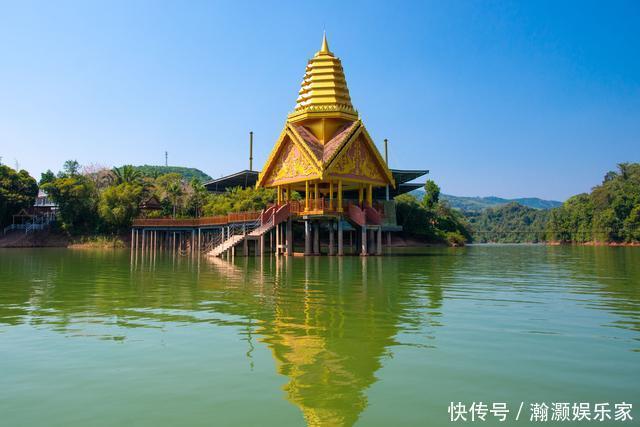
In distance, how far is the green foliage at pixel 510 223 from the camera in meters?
137

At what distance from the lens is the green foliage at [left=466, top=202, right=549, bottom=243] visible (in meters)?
137

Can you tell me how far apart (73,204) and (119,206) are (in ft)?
22.6

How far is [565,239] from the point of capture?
88125 millimetres

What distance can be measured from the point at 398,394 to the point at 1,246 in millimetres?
62839

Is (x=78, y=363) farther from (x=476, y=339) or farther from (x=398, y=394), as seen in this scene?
(x=476, y=339)

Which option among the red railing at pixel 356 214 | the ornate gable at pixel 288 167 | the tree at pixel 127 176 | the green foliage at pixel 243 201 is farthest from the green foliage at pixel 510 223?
the red railing at pixel 356 214

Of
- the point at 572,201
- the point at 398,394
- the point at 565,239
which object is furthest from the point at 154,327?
the point at 572,201

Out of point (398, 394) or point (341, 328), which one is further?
point (341, 328)

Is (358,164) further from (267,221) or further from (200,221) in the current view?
(200,221)

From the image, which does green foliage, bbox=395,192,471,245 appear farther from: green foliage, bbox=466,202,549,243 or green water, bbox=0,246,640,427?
green foliage, bbox=466,202,549,243

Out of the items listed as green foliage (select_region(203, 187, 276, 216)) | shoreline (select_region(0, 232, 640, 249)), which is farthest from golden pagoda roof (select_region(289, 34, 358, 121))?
shoreline (select_region(0, 232, 640, 249))

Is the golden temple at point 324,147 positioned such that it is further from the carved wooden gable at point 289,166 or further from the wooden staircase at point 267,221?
the wooden staircase at point 267,221

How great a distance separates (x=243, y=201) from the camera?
158 feet

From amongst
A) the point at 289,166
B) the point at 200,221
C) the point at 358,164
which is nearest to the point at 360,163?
the point at 358,164
